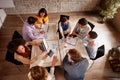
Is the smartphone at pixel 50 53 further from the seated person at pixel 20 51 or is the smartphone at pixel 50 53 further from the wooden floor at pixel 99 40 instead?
the wooden floor at pixel 99 40

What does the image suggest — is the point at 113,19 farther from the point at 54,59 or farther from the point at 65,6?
the point at 54,59

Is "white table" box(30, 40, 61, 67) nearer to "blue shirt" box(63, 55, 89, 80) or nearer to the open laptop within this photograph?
the open laptop

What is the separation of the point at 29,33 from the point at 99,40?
2019mm

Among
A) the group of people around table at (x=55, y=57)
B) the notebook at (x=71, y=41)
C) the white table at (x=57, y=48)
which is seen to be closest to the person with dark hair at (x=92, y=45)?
the group of people around table at (x=55, y=57)

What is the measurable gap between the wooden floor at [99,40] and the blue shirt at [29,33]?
74cm

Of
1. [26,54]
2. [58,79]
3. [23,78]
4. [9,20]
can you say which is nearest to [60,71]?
[58,79]

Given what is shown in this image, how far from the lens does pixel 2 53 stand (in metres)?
3.47

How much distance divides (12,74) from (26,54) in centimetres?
83

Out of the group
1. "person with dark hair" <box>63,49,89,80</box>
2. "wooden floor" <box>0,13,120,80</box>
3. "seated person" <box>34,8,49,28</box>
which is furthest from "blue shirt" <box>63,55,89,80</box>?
"seated person" <box>34,8,49,28</box>

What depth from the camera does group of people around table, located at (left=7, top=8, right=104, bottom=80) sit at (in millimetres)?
2012

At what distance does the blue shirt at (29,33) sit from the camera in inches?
112

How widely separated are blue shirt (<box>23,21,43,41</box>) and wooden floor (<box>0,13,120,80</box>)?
74 centimetres

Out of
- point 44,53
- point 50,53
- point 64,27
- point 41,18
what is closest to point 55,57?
point 50,53

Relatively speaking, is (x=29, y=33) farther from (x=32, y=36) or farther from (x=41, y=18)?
(x=41, y=18)
